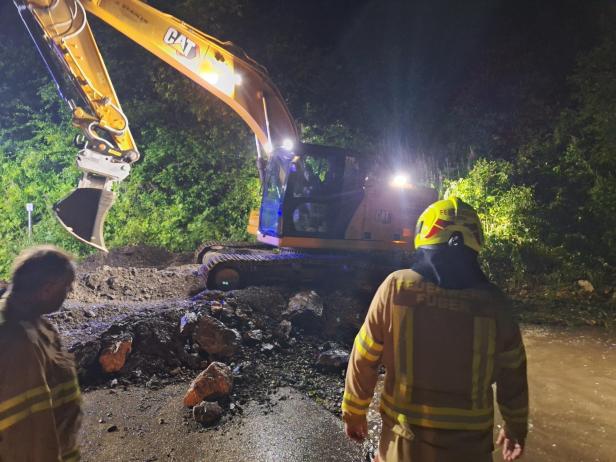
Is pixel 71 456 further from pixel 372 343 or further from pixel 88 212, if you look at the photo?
pixel 88 212

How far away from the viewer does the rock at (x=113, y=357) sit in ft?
12.9

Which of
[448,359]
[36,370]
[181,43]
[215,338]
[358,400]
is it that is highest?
[181,43]

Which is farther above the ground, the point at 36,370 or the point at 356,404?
the point at 36,370

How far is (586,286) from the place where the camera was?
7672 mm

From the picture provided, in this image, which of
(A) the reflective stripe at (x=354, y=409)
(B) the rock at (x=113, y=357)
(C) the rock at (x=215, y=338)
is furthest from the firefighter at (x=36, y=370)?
(C) the rock at (x=215, y=338)

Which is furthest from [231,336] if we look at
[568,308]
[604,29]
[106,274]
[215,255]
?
[604,29]

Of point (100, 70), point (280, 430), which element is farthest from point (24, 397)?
point (100, 70)

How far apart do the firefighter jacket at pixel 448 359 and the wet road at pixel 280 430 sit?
1.57 metres

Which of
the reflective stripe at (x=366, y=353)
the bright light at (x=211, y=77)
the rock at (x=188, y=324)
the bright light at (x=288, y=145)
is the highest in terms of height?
the bright light at (x=211, y=77)

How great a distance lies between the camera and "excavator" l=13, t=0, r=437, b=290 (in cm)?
543

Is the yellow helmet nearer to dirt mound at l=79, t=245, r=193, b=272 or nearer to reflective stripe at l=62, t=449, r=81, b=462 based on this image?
reflective stripe at l=62, t=449, r=81, b=462

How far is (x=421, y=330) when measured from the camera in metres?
1.69

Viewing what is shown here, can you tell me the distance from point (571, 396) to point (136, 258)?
833 centimetres

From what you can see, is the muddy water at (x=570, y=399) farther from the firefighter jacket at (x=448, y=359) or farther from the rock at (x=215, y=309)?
the rock at (x=215, y=309)
